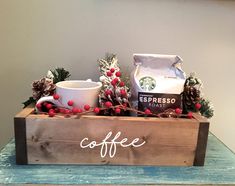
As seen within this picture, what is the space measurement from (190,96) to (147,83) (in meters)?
0.13

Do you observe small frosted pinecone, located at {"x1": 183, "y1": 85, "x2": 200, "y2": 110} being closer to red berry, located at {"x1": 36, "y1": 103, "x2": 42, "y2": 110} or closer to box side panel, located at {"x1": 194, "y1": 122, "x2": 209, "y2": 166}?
box side panel, located at {"x1": 194, "y1": 122, "x2": 209, "y2": 166}

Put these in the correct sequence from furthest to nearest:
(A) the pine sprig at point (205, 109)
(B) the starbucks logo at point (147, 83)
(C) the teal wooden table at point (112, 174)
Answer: (A) the pine sprig at point (205, 109) < (B) the starbucks logo at point (147, 83) < (C) the teal wooden table at point (112, 174)

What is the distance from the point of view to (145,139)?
0.57 meters

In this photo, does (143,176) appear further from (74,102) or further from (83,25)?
(83,25)

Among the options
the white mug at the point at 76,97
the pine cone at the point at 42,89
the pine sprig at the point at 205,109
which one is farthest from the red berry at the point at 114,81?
the pine sprig at the point at 205,109

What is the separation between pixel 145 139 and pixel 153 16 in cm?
46

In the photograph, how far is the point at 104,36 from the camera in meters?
0.84

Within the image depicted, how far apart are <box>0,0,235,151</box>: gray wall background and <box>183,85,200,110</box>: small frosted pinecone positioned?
0.23m

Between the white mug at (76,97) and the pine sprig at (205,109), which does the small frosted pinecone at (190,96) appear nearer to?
the pine sprig at (205,109)

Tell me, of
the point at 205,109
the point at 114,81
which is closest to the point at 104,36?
the point at 114,81

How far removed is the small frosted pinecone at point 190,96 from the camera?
66cm

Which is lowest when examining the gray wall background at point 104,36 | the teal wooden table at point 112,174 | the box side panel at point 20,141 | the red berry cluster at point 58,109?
the teal wooden table at point 112,174

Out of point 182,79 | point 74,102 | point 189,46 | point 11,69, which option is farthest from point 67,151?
point 189,46

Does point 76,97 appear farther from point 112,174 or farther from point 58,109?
point 112,174
